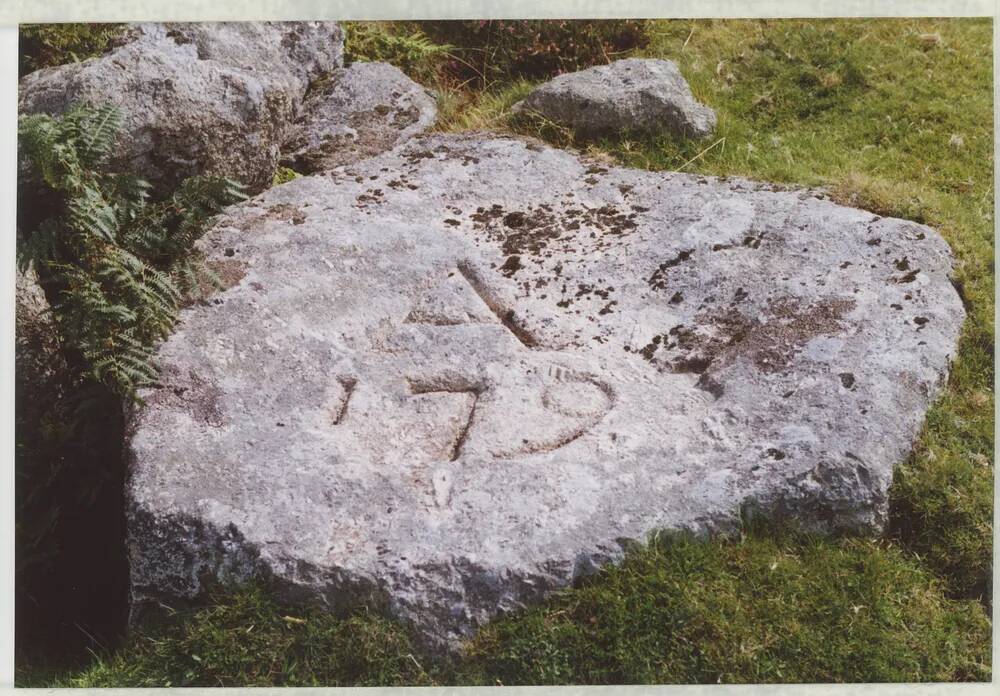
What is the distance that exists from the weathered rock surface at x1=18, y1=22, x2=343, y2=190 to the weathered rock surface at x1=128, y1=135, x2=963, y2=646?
41 cm

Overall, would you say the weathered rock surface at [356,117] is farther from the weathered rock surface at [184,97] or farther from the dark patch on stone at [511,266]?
the dark patch on stone at [511,266]

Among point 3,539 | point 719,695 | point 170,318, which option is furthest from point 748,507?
point 3,539

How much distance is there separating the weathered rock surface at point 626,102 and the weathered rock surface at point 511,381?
2.94ft

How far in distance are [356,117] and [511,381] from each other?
2961mm

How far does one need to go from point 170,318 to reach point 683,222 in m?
3.12

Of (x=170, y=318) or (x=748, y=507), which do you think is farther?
(x=170, y=318)

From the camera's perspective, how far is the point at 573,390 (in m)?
5.45

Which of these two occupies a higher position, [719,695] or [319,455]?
[319,455]

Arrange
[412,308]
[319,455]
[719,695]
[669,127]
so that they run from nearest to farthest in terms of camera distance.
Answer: [719,695], [319,455], [412,308], [669,127]

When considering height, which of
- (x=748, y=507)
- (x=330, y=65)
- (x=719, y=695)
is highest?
(x=330, y=65)

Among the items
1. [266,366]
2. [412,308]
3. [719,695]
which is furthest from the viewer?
[412,308]

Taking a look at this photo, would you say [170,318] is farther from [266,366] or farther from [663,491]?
[663,491]

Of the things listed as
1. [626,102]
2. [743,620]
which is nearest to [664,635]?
[743,620]

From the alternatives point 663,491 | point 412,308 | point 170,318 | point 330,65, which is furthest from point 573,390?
point 330,65
